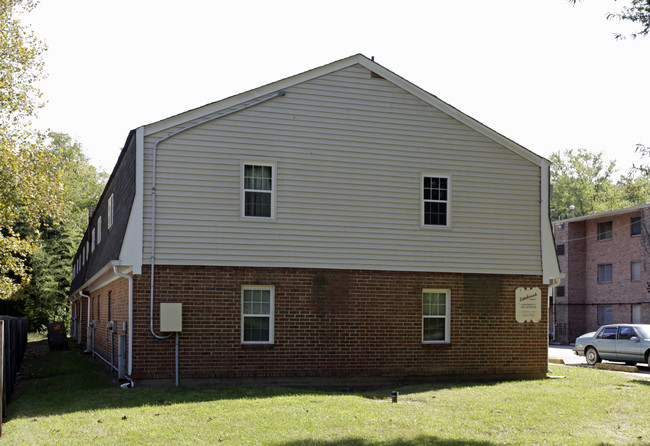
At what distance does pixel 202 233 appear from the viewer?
1562cm

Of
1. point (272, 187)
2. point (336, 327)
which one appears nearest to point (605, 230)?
point (336, 327)

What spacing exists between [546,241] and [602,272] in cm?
2814

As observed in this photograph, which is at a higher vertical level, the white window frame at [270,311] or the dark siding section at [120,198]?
the dark siding section at [120,198]

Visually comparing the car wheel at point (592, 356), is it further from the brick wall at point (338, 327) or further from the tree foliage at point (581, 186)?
the tree foliage at point (581, 186)

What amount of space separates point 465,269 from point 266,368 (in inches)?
222

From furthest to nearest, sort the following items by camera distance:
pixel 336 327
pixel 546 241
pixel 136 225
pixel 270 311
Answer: pixel 546 241
pixel 336 327
pixel 270 311
pixel 136 225

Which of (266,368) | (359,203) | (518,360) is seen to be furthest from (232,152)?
(518,360)

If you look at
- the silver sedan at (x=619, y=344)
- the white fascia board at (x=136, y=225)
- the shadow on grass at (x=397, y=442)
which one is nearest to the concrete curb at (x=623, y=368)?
the silver sedan at (x=619, y=344)

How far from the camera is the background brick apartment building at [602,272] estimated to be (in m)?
40.2

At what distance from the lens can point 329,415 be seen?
37.7 ft

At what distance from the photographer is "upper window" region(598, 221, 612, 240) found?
142ft

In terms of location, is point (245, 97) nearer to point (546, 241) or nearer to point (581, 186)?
point (546, 241)

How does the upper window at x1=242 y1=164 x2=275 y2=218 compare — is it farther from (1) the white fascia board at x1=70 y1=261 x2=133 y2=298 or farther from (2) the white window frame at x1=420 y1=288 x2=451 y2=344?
(2) the white window frame at x1=420 y1=288 x2=451 y2=344

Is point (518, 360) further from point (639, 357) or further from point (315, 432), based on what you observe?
point (315, 432)
